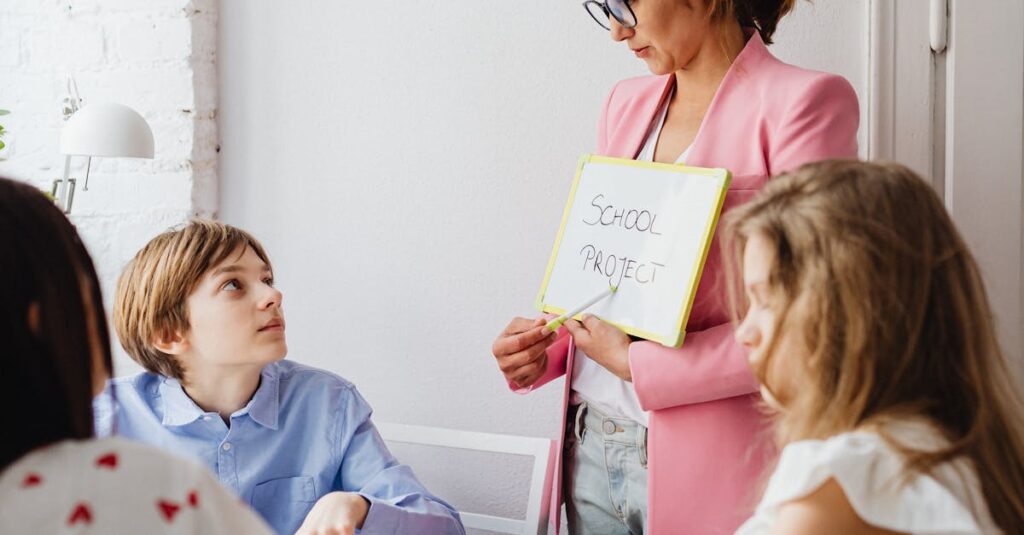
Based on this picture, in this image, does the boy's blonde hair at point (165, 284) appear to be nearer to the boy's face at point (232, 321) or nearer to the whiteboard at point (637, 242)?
the boy's face at point (232, 321)

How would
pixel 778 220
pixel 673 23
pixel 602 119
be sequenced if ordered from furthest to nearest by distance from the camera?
pixel 602 119
pixel 673 23
pixel 778 220

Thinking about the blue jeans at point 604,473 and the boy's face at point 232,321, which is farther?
the boy's face at point 232,321

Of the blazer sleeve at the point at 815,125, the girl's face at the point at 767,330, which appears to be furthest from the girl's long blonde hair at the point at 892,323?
the blazer sleeve at the point at 815,125

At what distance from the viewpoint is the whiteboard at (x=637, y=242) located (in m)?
1.29

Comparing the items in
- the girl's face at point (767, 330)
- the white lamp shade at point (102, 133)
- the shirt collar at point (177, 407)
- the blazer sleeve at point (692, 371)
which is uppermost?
the white lamp shade at point (102, 133)

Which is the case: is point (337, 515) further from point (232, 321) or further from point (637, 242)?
point (637, 242)

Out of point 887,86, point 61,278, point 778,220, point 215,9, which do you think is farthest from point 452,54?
point 61,278

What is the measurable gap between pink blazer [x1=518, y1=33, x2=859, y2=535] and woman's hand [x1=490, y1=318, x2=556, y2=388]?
7.5 inches

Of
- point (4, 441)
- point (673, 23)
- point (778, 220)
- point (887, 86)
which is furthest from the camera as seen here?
point (887, 86)

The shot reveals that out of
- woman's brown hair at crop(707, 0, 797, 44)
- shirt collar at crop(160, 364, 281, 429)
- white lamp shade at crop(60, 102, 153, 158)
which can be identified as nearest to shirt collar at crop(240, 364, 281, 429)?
shirt collar at crop(160, 364, 281, 429)

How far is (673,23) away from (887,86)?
0.53m

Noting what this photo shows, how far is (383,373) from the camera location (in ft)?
6.98

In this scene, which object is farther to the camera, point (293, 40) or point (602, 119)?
point (293, 40)

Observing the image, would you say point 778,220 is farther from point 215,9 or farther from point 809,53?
point 215,9
